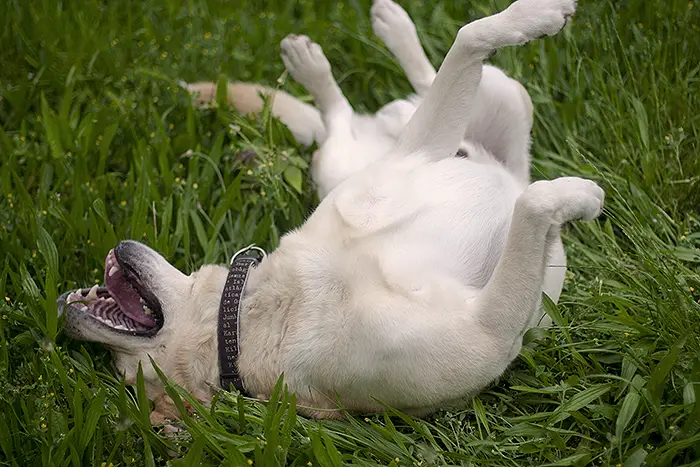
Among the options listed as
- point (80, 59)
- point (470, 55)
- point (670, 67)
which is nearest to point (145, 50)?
point (80, 59)

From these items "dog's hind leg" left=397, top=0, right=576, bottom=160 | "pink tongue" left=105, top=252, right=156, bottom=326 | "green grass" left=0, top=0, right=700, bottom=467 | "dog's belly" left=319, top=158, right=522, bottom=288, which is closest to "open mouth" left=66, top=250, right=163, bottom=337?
"pink tongue" left=105, top=252, right=156, bottom=326

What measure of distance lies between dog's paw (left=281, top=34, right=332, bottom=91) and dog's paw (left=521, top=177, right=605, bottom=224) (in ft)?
5.22

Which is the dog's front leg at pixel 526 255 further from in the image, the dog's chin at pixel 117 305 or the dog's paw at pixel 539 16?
the dog's chin at pixel 117 305

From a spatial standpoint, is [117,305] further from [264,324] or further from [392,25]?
[392,25]

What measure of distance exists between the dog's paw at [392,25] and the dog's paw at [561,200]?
151 cm

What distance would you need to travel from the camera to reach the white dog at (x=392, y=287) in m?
2.32

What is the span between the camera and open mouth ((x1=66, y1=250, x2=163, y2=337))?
2676 mm

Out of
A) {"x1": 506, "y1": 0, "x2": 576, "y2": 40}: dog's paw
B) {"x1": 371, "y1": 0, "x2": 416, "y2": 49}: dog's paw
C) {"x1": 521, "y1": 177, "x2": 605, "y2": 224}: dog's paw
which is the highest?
{"x1": 506, "y1": 0, "x2": 576, "y2": 40}: dog's paw

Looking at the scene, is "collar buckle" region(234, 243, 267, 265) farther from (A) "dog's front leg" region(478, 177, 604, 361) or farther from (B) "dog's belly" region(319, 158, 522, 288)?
(A) "dog's front leg" region(478, 177, 604, 361)

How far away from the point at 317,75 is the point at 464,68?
1.01 metres

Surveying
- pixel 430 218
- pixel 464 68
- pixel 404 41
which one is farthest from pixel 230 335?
pixel 404 41

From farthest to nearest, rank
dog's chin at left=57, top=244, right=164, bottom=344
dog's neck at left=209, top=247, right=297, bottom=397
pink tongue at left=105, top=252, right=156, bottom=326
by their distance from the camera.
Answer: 1. pink tongue at left=105, top=252, right=156, bottom=326
2. dog's chin at left=57, top=244, right=164, bottom=344
3. dog's neck at left=209, top=247, right=297, bottom=397

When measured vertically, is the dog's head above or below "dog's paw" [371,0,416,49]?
below

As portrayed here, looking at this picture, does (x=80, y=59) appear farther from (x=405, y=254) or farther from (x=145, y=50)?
(x=405, y=254)
